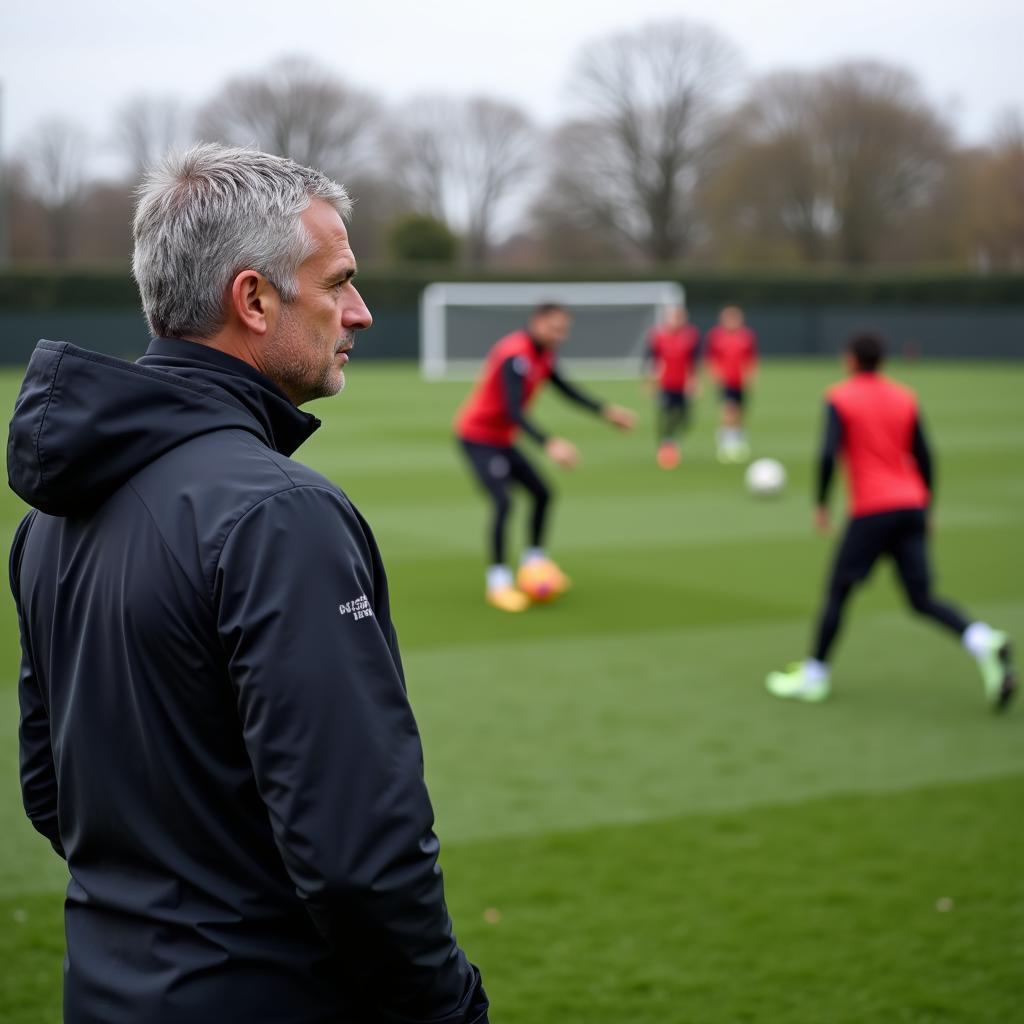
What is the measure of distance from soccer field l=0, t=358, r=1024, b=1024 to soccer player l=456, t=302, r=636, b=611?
1.23 ft

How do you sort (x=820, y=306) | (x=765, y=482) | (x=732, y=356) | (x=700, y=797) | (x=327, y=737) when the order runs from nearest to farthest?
(x=327, y=737), (x=700, y=797), (x=765, y=482), (x=732, y=356), (x=820, y=306)

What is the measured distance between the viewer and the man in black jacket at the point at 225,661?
1.74 meters

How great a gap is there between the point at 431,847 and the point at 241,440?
625mm

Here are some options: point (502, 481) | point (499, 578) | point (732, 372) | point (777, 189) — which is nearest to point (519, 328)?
point (732, 372)

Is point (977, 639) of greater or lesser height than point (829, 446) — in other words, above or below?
below

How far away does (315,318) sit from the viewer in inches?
81.0

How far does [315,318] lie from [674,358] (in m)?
19.4

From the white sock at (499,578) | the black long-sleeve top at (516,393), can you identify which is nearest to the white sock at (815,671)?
the black long-sleeve top at (516,393)

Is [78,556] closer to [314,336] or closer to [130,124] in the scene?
[314,336]

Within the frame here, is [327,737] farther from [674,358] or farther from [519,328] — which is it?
[519,328]

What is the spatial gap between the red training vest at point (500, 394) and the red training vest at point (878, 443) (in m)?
3.16

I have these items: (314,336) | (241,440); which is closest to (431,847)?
(241,440)

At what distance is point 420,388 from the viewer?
36812mm

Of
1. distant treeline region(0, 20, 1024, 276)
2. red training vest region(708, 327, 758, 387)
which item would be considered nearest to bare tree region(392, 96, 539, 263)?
distant treeline region(0, 20, 1024, 276)
